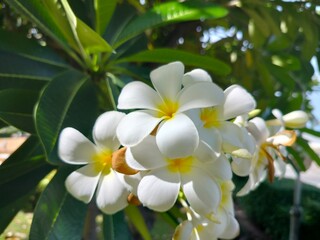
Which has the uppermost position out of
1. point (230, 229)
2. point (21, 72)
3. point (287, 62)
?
point (21, 72)

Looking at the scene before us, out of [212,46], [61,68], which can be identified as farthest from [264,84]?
[61,68]

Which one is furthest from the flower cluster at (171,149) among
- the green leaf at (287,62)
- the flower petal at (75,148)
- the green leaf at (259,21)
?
the green leaf at (287,62)

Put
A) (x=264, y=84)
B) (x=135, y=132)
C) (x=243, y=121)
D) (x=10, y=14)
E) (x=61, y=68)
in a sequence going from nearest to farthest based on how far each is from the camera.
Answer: (x=135, y=132)
(x=243, y=121)
(x=61, y=68)
(x=10, y=14)
(x=264, y=84)

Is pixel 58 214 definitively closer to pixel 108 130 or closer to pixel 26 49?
pixel 108 130

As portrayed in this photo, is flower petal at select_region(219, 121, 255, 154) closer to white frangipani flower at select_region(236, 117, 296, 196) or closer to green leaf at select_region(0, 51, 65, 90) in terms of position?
white frangipani flower at select_region(236, 117, 296, 196)

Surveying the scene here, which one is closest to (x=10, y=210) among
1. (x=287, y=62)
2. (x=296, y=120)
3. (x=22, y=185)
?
(x=22, y=185)

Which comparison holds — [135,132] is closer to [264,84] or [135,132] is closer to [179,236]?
[179,236]
